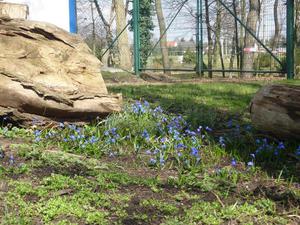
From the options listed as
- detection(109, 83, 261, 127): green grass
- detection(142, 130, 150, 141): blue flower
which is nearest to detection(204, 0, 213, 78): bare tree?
detection(109, 83, 261, 127): green grass

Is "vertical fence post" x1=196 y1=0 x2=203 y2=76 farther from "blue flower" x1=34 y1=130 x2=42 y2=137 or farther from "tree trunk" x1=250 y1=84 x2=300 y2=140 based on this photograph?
"blue flower" x1=34 y1=130 x2=42 y2=137

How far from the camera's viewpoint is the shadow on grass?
13.5 ft

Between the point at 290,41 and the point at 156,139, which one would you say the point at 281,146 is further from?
the point at 290,41

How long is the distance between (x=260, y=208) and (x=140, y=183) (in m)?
0.87

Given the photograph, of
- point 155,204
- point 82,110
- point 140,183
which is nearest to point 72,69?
point 82,110

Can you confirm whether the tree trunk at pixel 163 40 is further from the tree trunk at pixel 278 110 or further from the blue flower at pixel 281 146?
the blue flower at pixel 281 146

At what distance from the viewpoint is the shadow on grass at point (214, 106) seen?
411 centimetres

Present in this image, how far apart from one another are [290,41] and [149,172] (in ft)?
26.1

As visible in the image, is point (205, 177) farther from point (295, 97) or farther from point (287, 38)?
point (287, 38)

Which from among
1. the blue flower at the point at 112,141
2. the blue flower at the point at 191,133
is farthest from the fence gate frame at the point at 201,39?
the blue flower at the point at 112,141

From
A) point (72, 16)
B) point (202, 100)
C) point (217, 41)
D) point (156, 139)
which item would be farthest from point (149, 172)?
point (217, 41)

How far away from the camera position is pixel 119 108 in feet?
17.2

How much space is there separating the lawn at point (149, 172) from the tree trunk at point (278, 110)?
0.48ft

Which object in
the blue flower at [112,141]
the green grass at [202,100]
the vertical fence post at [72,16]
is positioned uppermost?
the vertical fence post at [72,16]
